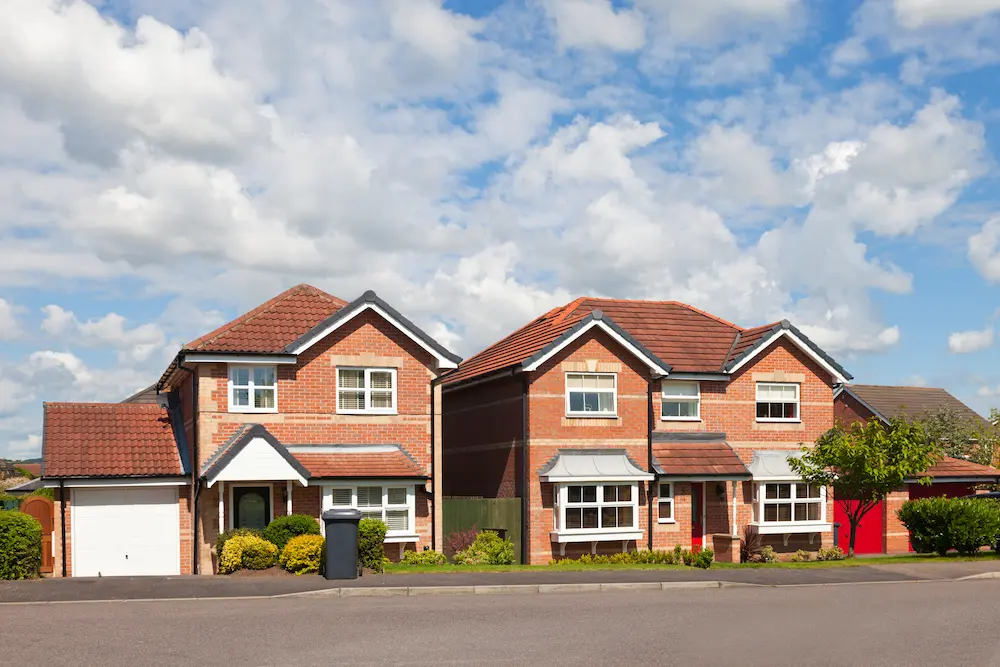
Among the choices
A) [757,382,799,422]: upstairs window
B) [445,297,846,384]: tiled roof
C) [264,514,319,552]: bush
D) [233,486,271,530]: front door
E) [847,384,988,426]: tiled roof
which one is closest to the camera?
[264,514,319,552]: bush

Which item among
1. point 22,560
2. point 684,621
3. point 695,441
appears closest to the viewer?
point 684,621

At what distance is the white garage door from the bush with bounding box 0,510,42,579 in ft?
16.9

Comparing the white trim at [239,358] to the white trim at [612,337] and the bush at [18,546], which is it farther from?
the white trim at [612,337]

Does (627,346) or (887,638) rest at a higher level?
(627,346)

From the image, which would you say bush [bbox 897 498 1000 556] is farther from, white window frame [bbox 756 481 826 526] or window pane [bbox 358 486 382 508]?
window pane [bbox 358 486 382 508]

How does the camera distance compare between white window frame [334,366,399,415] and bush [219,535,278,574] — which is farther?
white window frame [334,366,399,415]

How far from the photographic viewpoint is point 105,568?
28516 millimetres

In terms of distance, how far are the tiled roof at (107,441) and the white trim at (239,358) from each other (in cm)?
307

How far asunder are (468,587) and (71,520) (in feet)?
40.9

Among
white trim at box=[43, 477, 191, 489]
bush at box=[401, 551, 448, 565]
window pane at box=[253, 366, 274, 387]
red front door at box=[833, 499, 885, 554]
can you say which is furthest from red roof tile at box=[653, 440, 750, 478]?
white trim at box=[43, 477, 191, 489]

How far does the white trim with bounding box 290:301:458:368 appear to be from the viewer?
94.9ft

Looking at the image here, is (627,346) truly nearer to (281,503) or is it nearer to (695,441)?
(695,441)

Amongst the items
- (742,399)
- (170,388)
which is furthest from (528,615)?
(170,388)

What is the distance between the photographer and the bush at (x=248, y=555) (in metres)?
24.3
